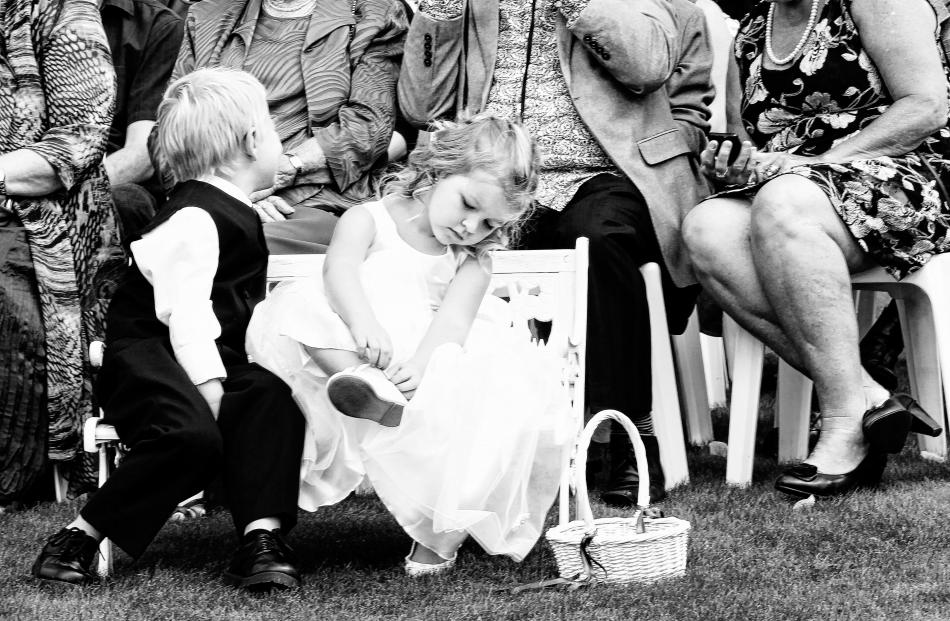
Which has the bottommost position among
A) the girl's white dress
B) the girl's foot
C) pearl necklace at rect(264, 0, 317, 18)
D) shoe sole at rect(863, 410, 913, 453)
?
the girl's foot

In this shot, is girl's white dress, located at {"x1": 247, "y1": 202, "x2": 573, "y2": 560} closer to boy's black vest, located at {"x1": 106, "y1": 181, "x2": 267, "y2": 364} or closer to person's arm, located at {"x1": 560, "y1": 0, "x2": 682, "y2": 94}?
boy's black vest, located at {"x1": 106, "y1": 181, "x2": 267, "y2": 364}

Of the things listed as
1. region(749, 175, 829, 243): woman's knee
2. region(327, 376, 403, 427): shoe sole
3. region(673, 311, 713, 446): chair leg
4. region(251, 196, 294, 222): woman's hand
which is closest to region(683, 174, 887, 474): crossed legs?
region(749, 175, 829, 243): woman's knee

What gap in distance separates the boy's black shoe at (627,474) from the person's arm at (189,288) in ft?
4.03

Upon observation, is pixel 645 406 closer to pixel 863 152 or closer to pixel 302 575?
pixel 863 152

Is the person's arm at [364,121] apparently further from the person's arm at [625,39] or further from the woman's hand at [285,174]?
the person's arm at [625,39]

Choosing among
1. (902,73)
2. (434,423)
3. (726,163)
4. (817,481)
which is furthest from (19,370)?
(902,73)

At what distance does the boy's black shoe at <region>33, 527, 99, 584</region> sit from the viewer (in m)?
2.80

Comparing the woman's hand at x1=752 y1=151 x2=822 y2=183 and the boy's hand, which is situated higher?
the woman's hand at x1=752 y1=151 x2=822 y2=183

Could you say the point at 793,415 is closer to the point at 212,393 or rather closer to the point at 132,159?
the point at 212,393

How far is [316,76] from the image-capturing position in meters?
4.08

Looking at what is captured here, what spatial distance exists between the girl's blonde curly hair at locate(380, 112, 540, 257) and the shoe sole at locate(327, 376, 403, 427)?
1.79 feet

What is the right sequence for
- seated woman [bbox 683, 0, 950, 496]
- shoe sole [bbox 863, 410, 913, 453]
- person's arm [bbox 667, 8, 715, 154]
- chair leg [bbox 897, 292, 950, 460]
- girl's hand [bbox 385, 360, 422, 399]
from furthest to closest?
person's arm [bbox 667, 8, 715, 154]
chair leg [bbox 897, 292, 950, 460]
seated woman [bbox 683, 0, 950, 496]
shoe sole [bbox 863, 410, 913, 453]
girl's hand [bbox 385, 360, 422, 399]

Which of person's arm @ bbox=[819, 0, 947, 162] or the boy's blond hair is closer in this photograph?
the boy's blond hair

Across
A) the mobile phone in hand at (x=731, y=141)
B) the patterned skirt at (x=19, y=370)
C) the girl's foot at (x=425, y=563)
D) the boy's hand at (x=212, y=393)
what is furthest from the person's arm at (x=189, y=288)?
the mobile phone in hand at (x=731, y=141)
